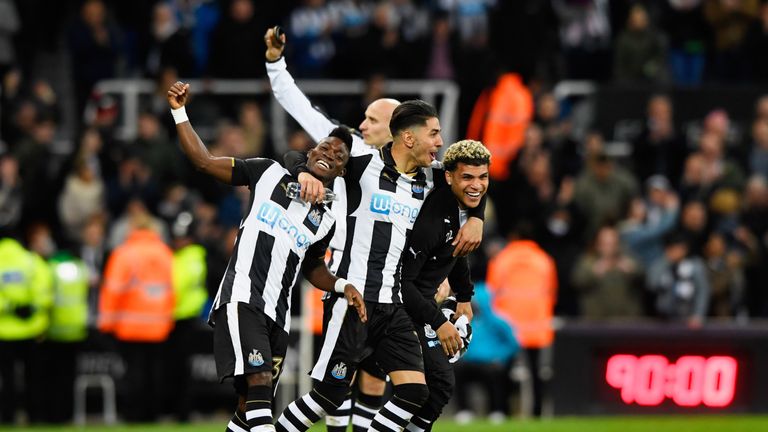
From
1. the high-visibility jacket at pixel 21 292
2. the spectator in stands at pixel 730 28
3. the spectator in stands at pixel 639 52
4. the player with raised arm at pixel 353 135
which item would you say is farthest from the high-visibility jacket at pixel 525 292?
the player with raised arm at pixel 353 135

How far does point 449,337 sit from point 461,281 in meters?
0.68

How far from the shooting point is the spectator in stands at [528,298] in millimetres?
17859

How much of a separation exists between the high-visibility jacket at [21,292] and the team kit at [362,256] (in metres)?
6.82

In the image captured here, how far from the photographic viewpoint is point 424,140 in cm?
1105

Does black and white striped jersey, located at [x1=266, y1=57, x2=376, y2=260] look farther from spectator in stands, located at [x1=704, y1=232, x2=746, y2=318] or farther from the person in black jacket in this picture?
spectator in stands, located at [x1=704, y1=232, x2=746, y2=318]

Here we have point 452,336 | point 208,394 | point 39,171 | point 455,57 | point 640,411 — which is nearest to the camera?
point 452,336

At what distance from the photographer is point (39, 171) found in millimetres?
19703

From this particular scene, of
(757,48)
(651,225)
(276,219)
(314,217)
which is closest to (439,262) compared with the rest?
(314,217)

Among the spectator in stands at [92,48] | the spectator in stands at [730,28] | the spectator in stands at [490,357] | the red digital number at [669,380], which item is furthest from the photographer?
the spectator in stands at [730,28]

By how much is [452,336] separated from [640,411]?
660cm

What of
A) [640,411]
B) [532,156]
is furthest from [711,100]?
[640,411]

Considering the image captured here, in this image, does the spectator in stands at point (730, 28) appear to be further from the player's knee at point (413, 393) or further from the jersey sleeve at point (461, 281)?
the player's knee at point (413, 393)

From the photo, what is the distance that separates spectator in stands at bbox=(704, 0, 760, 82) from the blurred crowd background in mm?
29

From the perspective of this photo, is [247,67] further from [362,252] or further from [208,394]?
[362,252]
